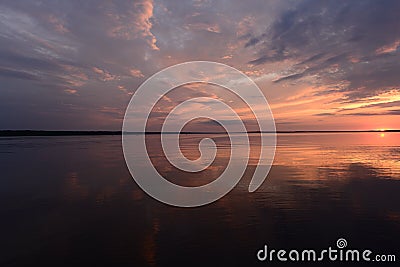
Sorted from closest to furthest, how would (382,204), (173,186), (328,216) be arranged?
(328,216) → (382,204) → (173,186)

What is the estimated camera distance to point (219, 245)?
9.79 meters

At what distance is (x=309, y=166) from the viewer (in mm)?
27250

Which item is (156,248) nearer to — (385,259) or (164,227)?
(164,227)

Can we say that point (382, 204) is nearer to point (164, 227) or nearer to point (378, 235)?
point (378, 235)

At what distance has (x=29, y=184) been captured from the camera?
20047 millimetres

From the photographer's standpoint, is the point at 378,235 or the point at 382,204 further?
the point at 382,204

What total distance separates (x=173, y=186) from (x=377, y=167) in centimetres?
2025

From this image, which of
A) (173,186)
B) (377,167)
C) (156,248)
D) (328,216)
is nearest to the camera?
(156,248)

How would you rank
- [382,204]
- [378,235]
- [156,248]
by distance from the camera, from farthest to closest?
[382,204]
[378,235]
[156,248]

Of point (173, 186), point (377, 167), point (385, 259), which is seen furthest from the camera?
point (377, 167)

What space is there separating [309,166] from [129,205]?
19262 millimetres

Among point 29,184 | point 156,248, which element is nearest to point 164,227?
point 156,248

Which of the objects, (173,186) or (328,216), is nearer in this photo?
(328,216)

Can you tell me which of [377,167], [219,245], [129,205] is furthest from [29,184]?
[377,167]
